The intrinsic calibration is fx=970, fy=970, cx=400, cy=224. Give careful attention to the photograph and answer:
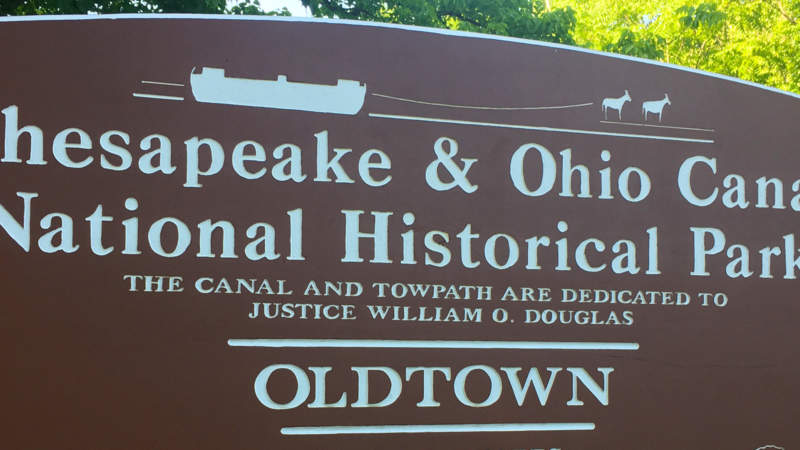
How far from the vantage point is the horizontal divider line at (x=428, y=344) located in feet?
11.0

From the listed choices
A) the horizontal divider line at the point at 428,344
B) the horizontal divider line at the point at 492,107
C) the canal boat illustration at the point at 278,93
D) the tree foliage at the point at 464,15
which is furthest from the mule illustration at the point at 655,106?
the tree foliage at the point at 464,15

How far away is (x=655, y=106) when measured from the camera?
381 cm

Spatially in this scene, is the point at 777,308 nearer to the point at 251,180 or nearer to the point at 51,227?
the point at 251,180

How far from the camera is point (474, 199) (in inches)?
142

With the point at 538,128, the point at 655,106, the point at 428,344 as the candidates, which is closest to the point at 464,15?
the point at 655,106

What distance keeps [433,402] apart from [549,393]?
1.47ft

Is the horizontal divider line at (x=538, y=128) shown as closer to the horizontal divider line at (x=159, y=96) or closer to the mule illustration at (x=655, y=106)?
the mule illustration at (x=655, y=106)

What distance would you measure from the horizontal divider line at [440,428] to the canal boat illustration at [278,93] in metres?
1.13

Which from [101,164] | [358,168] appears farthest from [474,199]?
[101,164]

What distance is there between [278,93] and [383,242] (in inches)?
25.6

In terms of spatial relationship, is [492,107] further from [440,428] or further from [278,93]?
[440,428]

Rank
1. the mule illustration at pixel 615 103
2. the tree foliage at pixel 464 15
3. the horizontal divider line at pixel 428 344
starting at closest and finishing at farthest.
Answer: the horizontal divider line at pixel 428 344 < the mule illustration at pixel 615 103 < the tree foliage at pixel 464 15

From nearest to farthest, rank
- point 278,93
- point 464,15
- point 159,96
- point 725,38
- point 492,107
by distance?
point 159,96 < point 278,93 < point 492,107 < point 464,15 < point 725,38

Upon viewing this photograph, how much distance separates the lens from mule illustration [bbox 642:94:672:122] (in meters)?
3.79
